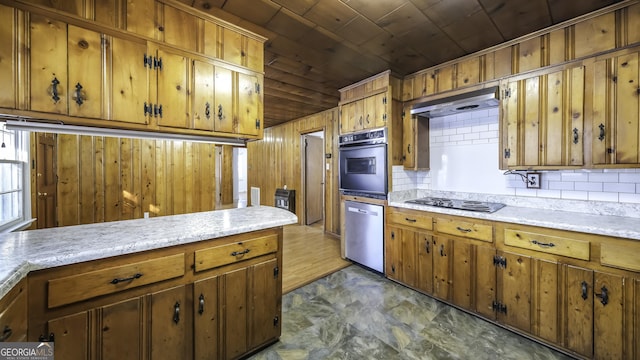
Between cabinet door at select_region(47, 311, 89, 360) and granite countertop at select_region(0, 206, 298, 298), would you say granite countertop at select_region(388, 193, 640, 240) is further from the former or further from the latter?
cabinet door at select_region(47, 311, 89, 360)

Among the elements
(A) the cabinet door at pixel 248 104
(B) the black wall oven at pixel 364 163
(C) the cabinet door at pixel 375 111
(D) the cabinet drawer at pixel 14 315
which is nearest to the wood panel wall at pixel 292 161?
(B) the black wall oven at pixel 364 163

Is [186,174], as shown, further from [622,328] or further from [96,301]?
[622,328]

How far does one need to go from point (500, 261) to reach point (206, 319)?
7.54ft

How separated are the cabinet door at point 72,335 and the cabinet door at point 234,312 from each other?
2.07 ft

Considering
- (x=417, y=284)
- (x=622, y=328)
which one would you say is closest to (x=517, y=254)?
(x=622, y=328)

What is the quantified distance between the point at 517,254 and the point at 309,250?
2.73 m

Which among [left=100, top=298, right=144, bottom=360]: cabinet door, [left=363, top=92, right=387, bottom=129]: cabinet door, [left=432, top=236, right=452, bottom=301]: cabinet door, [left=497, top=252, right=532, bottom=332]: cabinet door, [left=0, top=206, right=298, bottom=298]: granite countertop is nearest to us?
[left=0, top=206, right=298, bottom=298]: granite countertop

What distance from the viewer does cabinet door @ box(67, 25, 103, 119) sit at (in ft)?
4.70

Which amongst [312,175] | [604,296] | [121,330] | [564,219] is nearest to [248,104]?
[121,330]

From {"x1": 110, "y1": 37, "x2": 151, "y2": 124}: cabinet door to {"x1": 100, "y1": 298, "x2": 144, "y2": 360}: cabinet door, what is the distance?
1123mm

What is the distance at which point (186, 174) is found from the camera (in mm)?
3852

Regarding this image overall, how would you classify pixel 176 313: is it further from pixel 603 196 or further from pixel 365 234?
pixel 603 196

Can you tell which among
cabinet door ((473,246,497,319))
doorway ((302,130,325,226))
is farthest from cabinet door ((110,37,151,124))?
doorway ((302,130,325,226))

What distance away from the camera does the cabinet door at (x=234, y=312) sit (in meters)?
1.59
